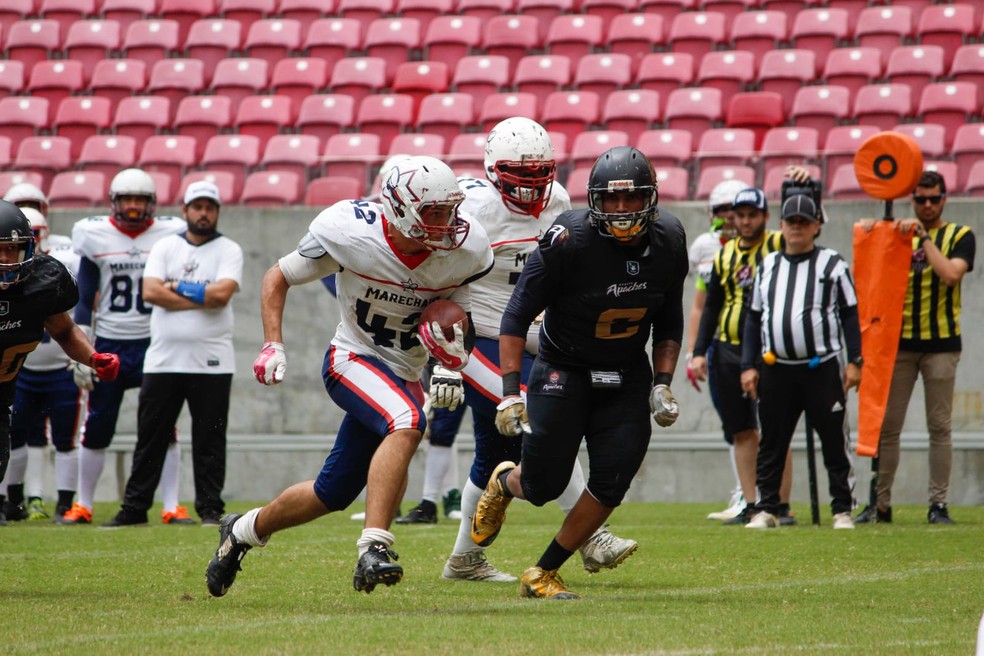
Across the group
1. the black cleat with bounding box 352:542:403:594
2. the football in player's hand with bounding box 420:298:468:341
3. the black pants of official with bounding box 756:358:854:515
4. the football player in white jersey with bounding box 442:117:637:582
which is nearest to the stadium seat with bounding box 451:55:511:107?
the black pants of official with bounding box 756:358:854:515

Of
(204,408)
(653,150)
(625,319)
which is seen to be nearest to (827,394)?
(625,319)

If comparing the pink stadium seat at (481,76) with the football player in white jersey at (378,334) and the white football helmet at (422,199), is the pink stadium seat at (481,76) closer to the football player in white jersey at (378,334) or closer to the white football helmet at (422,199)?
the football player in white jersey at (378,334)

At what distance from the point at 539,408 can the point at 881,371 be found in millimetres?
3605

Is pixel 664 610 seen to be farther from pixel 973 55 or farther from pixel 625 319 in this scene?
pixel 973 55

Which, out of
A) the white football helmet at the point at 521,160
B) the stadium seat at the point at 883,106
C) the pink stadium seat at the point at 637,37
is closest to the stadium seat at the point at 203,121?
the pink stadium seat at the point at 637,37

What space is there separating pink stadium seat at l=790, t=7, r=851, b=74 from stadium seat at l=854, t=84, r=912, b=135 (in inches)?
37.4

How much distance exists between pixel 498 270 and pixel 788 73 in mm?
7283

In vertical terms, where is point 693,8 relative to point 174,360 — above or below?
above

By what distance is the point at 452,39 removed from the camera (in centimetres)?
1349

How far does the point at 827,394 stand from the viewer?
7320 mm

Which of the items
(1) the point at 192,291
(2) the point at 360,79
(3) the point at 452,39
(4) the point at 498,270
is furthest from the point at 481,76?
(4) the point at 498,270

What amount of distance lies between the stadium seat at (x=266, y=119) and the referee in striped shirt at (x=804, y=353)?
6.51 meters

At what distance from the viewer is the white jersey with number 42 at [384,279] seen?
15.4 feet

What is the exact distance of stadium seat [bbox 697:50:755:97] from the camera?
1245 centimetres
